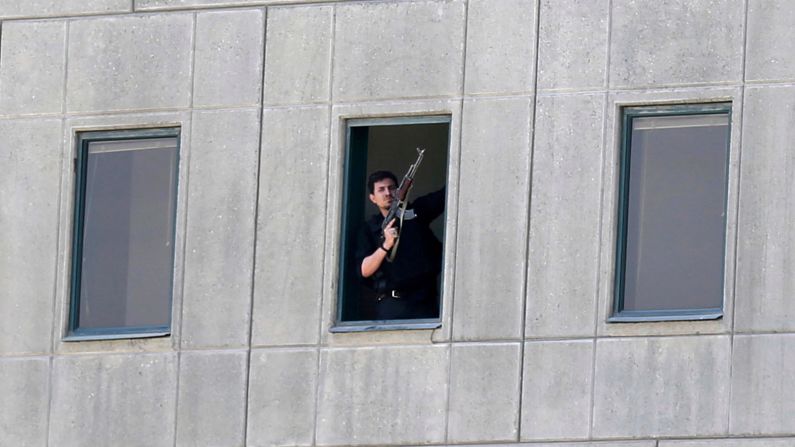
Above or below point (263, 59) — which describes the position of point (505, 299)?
below

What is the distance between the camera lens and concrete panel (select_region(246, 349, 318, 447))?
95.2 feet

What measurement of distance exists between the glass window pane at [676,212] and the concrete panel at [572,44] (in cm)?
58

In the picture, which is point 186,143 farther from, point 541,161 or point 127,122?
point 541,161

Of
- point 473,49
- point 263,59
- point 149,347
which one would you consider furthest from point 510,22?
point 149,347

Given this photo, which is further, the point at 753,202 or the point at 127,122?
the point at 127,122

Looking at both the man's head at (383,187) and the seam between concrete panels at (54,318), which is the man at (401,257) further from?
the seam between concrete panels at (54,318)

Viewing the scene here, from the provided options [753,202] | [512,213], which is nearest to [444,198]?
[512,213]

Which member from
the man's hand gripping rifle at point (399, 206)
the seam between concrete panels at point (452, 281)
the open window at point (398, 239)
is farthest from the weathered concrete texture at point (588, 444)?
the man's hand gripping rifle at point (399, 206)

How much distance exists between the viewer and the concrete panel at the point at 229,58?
29.9 meters

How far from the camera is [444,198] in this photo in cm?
2919

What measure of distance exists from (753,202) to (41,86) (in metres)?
6.77

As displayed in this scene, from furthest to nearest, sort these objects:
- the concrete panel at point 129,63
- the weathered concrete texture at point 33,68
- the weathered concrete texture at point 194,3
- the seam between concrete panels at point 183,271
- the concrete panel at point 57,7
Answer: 1. the weathered concrete texture at point 33,68
2. the concrete panel at point 57,7
3. the concrete panel at point 129,63
4. the weathered concrete texture at point 194,3
5. the seam between concrete panels at point 183,271

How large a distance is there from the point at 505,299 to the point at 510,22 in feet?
7.75

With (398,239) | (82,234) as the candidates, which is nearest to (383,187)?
(398,239)
